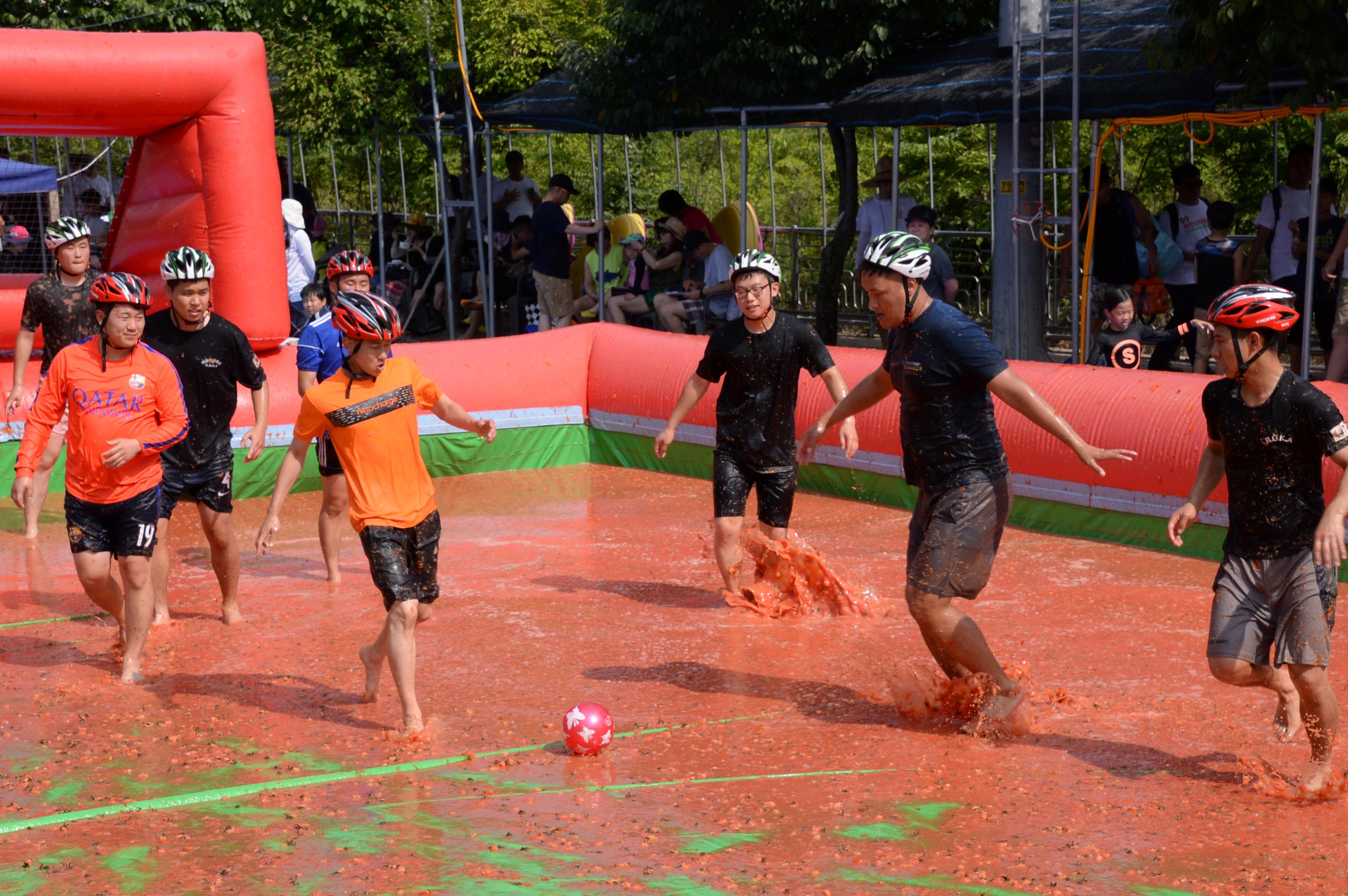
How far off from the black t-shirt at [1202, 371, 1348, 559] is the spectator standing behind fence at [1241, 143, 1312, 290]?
8.26 meters

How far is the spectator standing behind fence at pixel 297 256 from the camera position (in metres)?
16.5

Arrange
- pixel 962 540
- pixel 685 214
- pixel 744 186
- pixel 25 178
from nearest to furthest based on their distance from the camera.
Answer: pixel 962 540, pixel 744 186, pixel 685 214, pixel 25 178

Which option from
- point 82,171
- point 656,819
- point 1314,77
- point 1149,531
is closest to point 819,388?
point 1149,531

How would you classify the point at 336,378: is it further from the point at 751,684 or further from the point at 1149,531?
the point at 1149,531

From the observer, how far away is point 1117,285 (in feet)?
46.3

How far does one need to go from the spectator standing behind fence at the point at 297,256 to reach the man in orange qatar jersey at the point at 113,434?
30.5ft

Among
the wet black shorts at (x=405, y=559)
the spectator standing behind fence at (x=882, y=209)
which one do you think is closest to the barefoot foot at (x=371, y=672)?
the wet black shorts at (x=405, y=559)

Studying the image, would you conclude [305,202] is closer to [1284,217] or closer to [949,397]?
[1284,217]

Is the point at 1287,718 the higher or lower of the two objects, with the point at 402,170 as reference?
lower

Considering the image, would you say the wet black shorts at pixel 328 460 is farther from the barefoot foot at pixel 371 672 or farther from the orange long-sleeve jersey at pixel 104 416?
the barefoot foot at pixel 371 672

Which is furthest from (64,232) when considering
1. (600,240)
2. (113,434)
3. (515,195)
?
(515,195)

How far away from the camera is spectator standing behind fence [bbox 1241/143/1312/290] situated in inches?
517

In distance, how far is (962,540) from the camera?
6.08 meters

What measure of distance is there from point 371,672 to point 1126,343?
6779 millimetres
